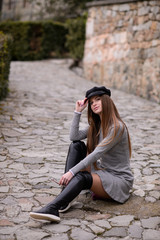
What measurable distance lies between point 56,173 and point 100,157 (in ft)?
3.08

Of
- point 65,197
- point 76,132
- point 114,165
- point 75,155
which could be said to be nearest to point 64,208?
point 65,197

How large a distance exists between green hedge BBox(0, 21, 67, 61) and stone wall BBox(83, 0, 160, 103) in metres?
6.10

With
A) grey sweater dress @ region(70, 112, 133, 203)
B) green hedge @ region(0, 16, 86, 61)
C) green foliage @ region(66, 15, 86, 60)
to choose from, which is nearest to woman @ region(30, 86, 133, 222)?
grey sweater dress @ region(70, 112, 133, 203)

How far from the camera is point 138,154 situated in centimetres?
500

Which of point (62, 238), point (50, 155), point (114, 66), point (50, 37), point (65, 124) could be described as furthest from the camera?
point (50, 37)

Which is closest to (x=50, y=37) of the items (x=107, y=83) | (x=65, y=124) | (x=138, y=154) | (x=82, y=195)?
(x=107, y=83)

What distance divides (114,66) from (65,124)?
512cm

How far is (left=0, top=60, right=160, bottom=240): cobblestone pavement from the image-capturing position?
2904mm

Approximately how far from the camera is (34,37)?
18.5m

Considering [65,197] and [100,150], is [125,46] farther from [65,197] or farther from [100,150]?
[65,197]

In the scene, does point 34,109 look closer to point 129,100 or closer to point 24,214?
point 129,100

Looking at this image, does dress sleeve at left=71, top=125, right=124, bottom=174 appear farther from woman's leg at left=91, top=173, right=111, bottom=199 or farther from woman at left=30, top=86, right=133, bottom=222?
woman's leg at left=91, top=173, right=111, bottom=199

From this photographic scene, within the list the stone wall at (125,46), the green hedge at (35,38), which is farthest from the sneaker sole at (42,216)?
the green hedge at (35,38)

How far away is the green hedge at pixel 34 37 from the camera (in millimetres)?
18141
